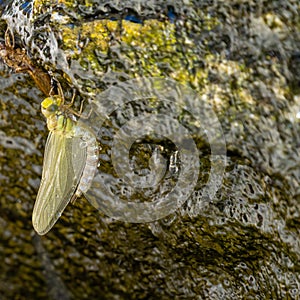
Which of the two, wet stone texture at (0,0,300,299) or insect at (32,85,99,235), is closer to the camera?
wet stone texture at (0,0,300,299)

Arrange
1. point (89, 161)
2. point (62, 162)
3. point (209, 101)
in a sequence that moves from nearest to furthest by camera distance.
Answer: point (209, 101) → point (89, 161) → point (62, 162)

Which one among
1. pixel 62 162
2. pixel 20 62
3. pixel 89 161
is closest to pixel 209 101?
pixel 89 161

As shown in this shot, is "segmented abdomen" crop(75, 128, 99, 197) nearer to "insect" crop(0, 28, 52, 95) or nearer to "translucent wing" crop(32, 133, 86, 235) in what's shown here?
"translucent wing" crop(32, 133, 86, 235)

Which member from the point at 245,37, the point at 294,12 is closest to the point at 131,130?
the point at 245,37

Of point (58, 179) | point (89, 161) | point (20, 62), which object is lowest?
point (58, 179)

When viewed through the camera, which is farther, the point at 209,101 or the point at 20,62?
the point at 20,62

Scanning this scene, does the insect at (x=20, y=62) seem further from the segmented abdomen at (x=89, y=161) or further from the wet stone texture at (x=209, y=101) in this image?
the segmented abdomen at (x=89, y=161)

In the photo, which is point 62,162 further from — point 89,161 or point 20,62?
point 20,62

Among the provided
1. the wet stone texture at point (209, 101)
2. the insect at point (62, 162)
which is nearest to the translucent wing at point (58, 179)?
the insect at point (62, 162)

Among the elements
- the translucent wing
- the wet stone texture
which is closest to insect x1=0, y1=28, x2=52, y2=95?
the wet stone texture
